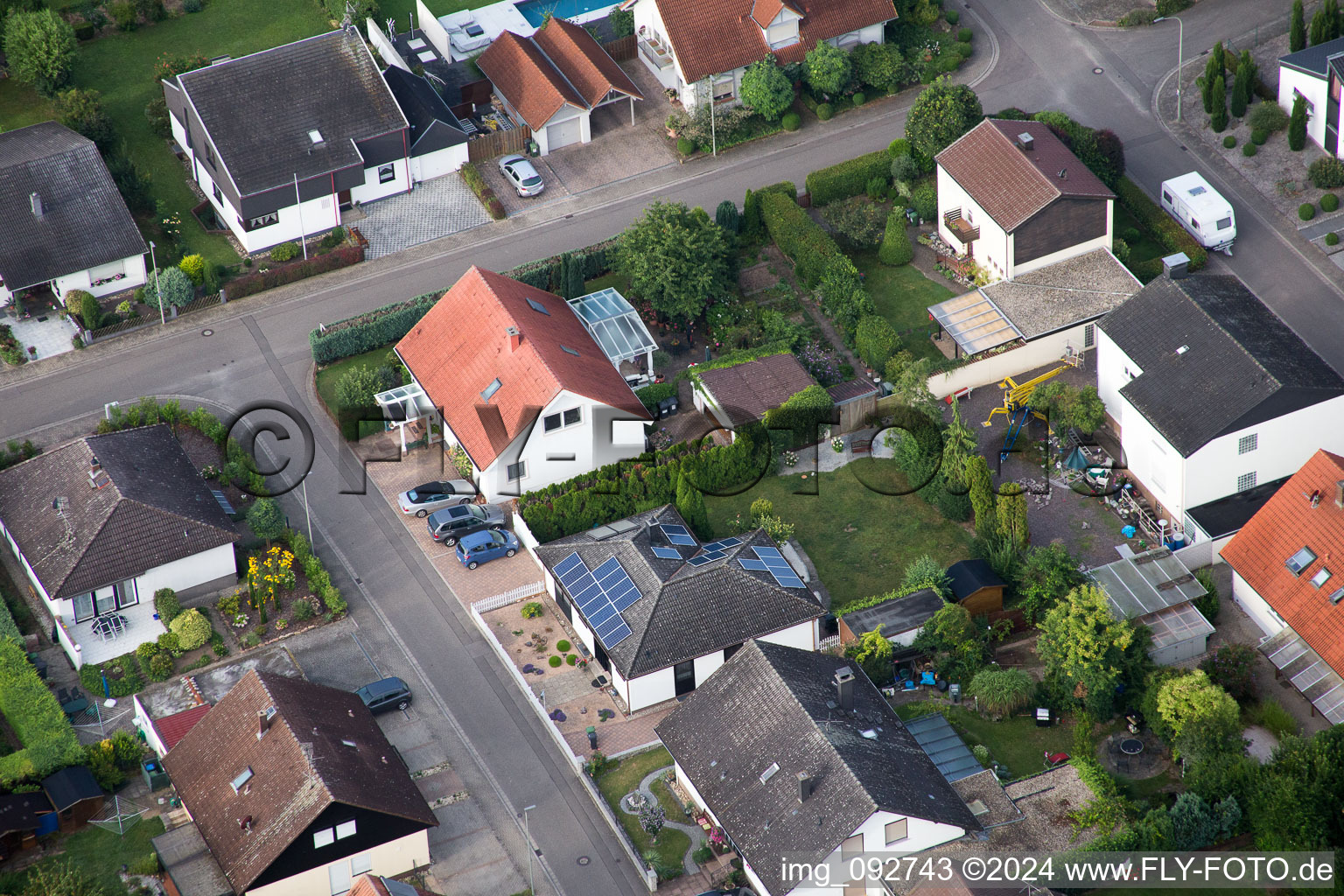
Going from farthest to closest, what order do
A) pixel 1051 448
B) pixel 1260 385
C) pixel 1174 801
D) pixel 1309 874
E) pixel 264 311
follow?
pixel 264 311 < pixel 1051 448 < pixel 1260 385 < pixel 1174 801 < pixel 1309 874

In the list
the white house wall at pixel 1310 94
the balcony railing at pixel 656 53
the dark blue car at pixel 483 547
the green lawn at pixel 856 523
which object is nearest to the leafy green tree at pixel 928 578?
the green lawn at pixel 856 523

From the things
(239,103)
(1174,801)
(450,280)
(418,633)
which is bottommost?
(1174,801)

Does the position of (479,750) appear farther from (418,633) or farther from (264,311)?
(264,311)

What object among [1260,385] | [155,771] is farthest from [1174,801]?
[155,771]

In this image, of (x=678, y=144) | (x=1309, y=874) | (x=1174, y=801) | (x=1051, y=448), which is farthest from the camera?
(x=678, y=144)

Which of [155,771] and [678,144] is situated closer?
[155,771]

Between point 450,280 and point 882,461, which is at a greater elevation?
point 450,280

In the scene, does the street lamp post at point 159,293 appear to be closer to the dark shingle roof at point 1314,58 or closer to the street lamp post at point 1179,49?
the street lamp post at point 1179,49

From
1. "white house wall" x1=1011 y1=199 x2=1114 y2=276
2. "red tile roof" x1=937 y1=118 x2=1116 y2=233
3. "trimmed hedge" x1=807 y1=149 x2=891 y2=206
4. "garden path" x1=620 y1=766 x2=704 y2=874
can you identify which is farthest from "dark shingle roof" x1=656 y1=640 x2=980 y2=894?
"trimmed hedge" x1=807 y1=149 x2=891 y2=206
